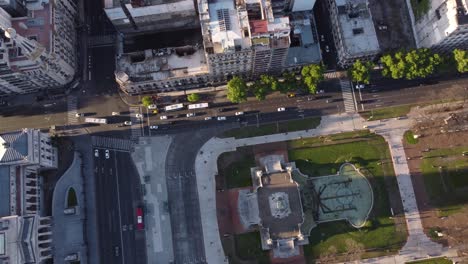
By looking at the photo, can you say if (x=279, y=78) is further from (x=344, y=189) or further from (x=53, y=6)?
(x=53, y=6)

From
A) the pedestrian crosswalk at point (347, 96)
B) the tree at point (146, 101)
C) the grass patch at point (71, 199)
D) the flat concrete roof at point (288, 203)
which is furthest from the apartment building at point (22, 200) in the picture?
the pedestrian crosswalk at point (347, 96)

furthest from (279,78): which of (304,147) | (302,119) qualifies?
(304,147)

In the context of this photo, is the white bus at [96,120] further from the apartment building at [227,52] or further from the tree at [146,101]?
the tree at [146,101]

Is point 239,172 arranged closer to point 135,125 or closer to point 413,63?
point 135,125

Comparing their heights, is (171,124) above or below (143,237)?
above

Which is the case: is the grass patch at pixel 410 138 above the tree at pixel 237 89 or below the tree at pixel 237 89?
below

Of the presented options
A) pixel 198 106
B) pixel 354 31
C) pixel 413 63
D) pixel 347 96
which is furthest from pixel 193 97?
pixel 413 63
